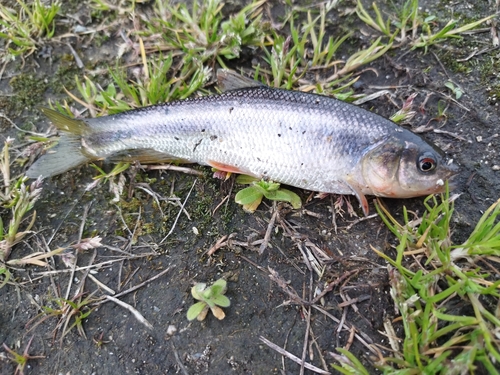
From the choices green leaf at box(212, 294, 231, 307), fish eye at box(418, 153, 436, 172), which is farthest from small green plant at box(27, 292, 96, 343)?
fish eye at box(418, 153, 436, 172)

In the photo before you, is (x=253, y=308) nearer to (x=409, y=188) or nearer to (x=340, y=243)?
(x=340, y=243)

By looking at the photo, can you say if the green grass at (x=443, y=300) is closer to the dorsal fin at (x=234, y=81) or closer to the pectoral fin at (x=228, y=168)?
the pectoral fin at (x=228, y=168)

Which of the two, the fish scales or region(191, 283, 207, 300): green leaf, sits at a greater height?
the fish scales

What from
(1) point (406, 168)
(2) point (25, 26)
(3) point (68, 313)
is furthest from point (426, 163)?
(2) point (25, 26)

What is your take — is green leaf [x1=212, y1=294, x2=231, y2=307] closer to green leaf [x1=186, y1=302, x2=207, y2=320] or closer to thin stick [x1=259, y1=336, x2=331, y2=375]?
green leaf [x1=186, y1=302, x2=207, y2=320]

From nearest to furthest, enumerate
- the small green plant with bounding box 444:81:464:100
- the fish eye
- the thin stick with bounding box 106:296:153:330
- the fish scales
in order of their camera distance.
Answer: the thin stick with bounding box 106:296:153:330 → the fish eye → the fish scales → the small green plant with bounding box 444:81:464:100

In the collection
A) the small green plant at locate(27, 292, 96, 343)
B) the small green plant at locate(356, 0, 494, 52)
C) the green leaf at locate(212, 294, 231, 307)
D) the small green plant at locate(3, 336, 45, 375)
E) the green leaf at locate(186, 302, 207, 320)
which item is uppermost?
the small green plant at locate(356, 0, 494, 52)
